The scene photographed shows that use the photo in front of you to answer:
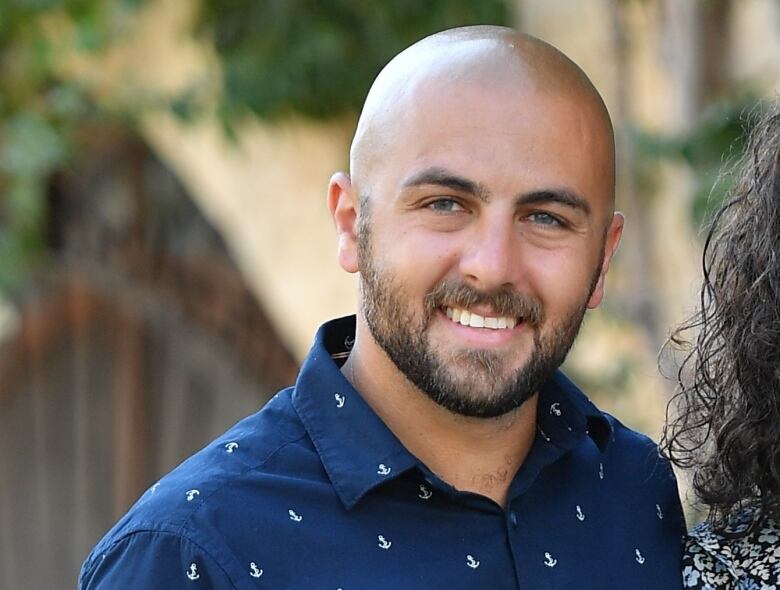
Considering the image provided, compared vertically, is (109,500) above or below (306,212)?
below

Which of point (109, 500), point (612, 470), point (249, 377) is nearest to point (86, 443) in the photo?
point (109, 500)

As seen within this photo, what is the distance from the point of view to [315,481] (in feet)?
6.25

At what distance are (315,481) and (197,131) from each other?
3.15m

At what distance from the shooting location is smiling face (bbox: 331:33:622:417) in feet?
6.26

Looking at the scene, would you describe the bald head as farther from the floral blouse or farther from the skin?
the floral blouse

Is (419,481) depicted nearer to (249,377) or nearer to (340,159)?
(340,159)

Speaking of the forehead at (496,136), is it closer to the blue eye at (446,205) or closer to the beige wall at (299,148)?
the blue eye at (446,205)

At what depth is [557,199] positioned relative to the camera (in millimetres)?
1942

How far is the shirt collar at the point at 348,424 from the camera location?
1907 millimetres

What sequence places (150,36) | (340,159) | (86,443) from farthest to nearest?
(86,443), (150,36), (340,159)

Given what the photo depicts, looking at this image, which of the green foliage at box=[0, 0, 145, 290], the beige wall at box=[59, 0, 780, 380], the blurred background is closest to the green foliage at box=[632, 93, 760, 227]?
the blurred background

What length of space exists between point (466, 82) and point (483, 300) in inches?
11.1

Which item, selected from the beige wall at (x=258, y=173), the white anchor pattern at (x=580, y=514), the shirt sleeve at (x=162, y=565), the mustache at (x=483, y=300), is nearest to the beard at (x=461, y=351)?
the mustache at (x=483, y=300)

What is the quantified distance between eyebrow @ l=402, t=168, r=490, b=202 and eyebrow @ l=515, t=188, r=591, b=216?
0.05m
